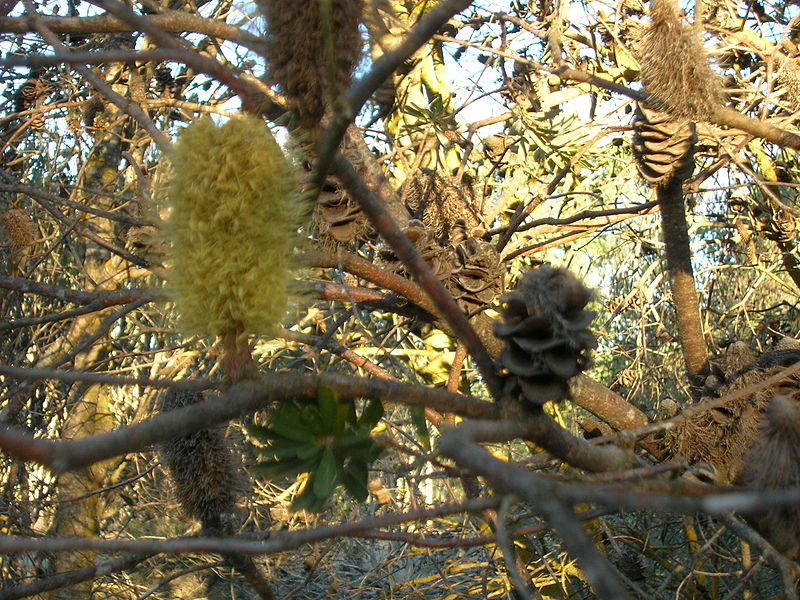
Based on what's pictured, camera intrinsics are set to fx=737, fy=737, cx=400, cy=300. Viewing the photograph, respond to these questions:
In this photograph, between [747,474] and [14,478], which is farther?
[14,478]

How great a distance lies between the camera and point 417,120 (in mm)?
3137

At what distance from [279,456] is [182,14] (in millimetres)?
1160

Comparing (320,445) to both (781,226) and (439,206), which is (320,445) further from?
(781,226)

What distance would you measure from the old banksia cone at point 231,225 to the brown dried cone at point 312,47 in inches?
2.9

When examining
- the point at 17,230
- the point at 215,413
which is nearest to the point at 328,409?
the point at 215,413

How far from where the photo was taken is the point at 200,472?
1771 millimetres

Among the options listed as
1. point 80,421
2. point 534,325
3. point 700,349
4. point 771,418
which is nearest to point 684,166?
point 700,349

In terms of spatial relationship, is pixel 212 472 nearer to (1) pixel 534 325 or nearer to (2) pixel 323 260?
(2) pixel 323 260

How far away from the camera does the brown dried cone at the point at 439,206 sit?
2320mm

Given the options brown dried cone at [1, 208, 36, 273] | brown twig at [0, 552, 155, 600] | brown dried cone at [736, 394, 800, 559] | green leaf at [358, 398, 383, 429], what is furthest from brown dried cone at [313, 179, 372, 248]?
brown dried cone at [1, 208, 36, 273]

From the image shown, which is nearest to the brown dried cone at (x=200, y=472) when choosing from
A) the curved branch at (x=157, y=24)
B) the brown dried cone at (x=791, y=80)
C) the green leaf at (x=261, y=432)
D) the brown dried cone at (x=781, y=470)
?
the green leaf at (x=261, y=432)

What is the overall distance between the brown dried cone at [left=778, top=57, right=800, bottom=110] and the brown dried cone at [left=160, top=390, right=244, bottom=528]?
6.89 ft

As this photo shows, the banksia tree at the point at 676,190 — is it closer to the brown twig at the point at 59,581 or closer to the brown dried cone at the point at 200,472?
the brown dried cone at the point at 200,472

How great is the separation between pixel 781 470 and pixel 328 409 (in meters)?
0.67
